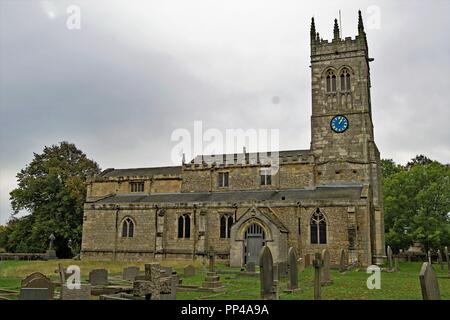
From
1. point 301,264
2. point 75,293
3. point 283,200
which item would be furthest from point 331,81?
point 75,293

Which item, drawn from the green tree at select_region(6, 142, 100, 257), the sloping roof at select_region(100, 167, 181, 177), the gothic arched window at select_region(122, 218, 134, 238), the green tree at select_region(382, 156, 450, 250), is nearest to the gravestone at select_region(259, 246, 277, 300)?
the gothic arched window at select_region(122, 218, 134, 238)

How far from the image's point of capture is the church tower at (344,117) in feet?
107

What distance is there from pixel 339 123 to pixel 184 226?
1534cm

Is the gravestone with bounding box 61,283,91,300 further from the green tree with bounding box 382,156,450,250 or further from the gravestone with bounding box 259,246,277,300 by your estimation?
the green tree with bounding box 382,156,450,250

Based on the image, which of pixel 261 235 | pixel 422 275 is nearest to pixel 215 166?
pixel 261 235

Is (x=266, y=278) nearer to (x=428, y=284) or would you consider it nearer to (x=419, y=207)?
(x=428, y=284)

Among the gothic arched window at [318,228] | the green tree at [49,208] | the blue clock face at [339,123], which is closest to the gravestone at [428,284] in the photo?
the gothic arched window at [318,228]

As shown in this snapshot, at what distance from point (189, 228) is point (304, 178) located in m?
10.0

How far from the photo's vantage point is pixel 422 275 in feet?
24.6

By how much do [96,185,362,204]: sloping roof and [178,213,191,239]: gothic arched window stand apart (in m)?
1.55

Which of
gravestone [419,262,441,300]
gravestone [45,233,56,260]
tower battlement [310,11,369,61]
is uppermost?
tower battlement [310,11,369,61]

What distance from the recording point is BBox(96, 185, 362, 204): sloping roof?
1194 inches

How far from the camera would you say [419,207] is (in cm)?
3612

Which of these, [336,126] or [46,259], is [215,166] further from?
[46,259]
